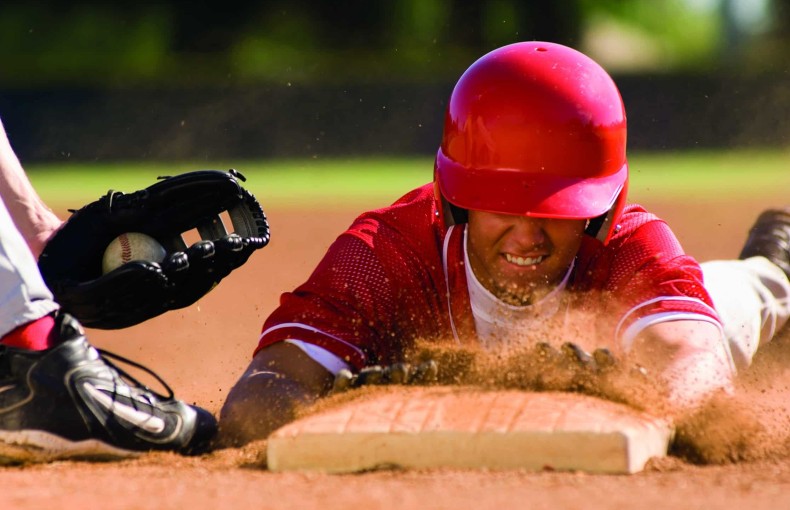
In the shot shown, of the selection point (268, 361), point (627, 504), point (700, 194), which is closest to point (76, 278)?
point (268, 361)

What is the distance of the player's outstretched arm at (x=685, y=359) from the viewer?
123 inches

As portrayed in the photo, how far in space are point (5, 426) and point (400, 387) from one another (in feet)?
3.29

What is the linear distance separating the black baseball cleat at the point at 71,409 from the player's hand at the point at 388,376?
0.47 meters

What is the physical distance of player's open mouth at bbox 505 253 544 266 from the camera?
3.44m

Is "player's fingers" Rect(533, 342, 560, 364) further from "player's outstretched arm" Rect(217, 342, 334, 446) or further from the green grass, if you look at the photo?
the green grass

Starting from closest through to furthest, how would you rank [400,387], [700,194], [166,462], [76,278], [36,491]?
[36,491]
[166,462]
[400,387]
[76,278]
[700,194]

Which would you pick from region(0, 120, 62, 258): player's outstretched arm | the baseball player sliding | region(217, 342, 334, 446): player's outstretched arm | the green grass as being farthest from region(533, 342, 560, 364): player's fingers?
the green grass

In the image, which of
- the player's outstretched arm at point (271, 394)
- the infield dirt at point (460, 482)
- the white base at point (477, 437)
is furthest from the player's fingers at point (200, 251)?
the white base at point (477, 437)

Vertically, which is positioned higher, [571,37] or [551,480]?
[551,480]

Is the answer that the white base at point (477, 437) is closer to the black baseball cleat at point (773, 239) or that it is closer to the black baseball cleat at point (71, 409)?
the black baseball cleat at point (71, 409)

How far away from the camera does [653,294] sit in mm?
3369

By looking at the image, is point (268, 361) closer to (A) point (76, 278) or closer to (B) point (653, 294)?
(A) point (76, 278)

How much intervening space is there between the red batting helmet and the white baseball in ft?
3.23

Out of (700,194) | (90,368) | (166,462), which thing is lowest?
(700,194)
